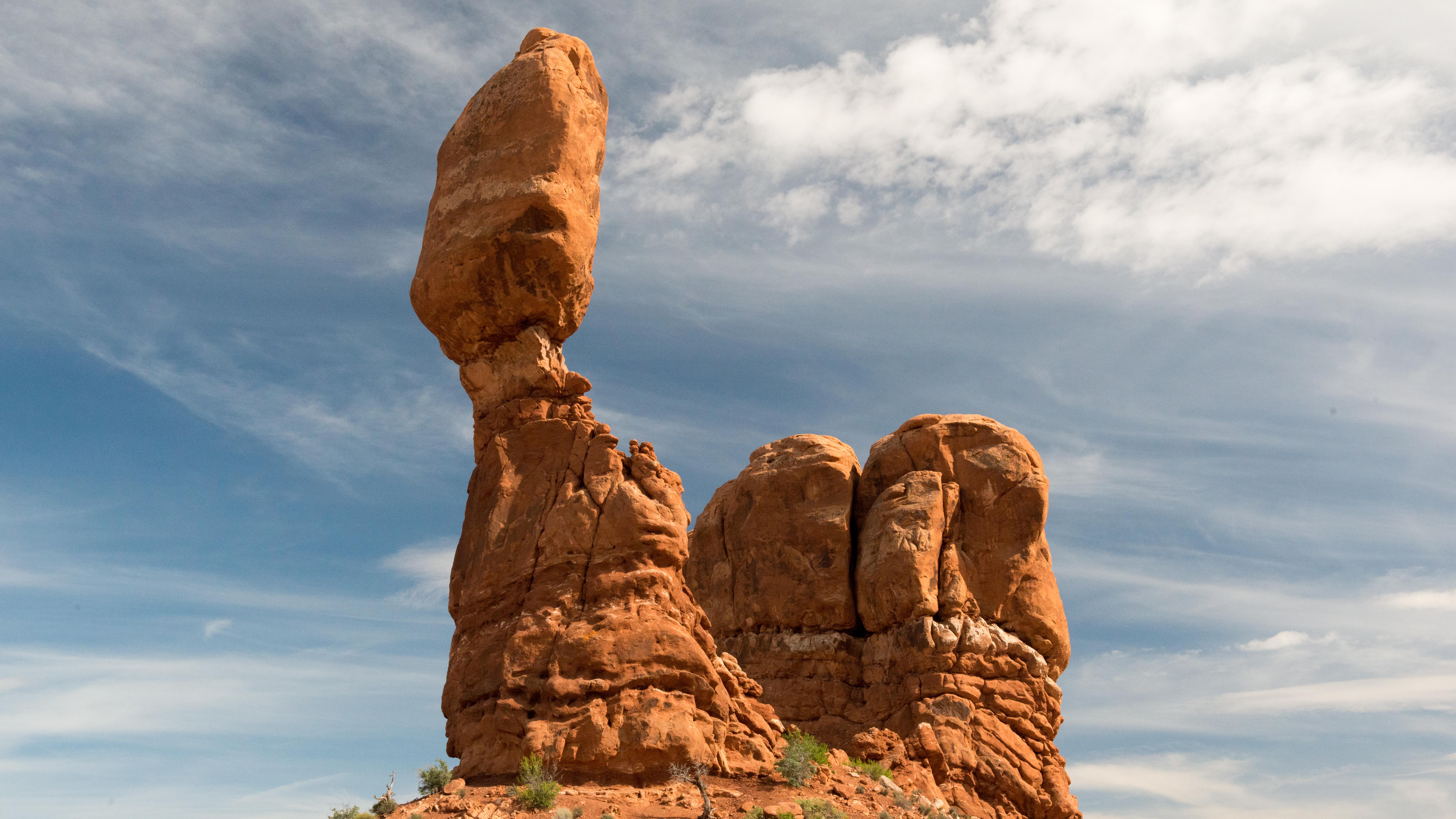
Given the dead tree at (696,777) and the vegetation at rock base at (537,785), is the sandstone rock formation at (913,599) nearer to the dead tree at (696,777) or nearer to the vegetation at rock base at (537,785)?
the dead tree at (696,777)

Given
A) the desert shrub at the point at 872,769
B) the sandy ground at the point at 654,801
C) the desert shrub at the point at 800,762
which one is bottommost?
the sandy ground at the point at 654,801

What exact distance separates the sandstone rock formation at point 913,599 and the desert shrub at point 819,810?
8.47m

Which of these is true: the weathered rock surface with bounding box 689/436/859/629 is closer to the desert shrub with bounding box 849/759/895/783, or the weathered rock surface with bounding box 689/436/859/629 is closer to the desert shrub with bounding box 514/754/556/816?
the desert shrub with bounding box 849/759/895/783

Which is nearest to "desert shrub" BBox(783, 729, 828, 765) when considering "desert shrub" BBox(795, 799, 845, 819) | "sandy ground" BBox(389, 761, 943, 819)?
"sandy ground" BBox(389, 761, 943, 819)

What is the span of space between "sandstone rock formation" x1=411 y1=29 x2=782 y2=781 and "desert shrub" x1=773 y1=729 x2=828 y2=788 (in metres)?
0.45

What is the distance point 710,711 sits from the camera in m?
22.5

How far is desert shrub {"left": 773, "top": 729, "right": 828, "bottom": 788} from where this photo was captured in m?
21.7

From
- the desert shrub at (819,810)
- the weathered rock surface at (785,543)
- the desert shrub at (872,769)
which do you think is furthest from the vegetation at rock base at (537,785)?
the weathered rock surface at (785,543)

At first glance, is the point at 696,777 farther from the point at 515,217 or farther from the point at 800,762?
the point at 515,217

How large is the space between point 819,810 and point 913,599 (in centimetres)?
1334

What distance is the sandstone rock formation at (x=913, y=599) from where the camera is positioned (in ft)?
102

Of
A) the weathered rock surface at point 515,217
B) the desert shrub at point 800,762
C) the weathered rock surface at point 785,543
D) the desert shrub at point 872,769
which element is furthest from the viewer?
the weathered rock surface at point 785,543

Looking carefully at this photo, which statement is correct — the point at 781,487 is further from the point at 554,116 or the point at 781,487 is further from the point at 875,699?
the point at 554,116

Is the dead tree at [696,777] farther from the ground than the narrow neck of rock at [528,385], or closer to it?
closer to it
